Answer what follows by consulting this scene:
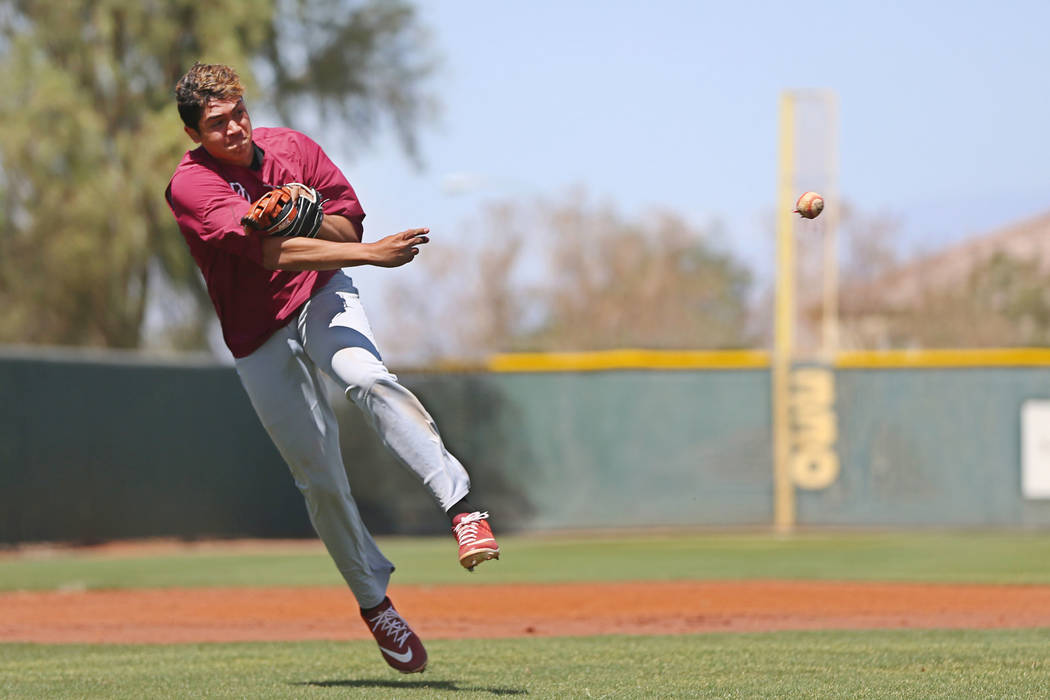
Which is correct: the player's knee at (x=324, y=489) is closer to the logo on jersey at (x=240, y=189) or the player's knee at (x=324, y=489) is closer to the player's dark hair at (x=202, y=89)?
the logo on jersey at (x=240, y=189)

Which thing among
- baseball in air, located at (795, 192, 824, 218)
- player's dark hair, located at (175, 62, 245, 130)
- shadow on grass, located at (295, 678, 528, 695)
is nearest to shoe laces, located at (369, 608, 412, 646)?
shadow on grass, located at (295, 678, 528, 695)

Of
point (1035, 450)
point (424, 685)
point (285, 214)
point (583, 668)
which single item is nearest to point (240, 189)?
point (285, 214)

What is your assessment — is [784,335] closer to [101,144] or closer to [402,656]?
[101,144]

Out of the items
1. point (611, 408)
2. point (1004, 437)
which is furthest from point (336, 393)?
point (1004, 437)

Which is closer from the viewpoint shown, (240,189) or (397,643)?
(240,189)

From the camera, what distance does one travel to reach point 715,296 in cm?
4869

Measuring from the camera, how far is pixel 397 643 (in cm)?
519

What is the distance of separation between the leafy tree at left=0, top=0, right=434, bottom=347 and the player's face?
15.8 meters

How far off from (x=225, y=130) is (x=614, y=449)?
14.2 m

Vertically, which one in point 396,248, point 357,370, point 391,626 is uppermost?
point 396,248

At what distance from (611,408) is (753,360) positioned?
1852 millimetres

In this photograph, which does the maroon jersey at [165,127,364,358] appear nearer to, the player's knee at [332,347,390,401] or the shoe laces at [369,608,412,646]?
the player's knee at [332,347,390,401]

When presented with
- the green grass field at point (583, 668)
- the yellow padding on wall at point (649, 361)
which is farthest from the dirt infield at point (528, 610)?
the yellow padding on wall at point (649, 361)

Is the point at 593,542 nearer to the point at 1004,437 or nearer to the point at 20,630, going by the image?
the point at 1004,437
